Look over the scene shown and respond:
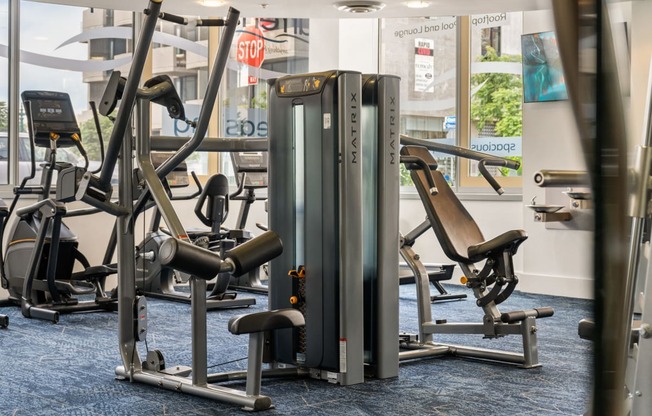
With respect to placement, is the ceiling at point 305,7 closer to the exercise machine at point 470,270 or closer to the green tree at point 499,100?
the green tree at point 499,100

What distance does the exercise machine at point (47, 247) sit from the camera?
576 cm

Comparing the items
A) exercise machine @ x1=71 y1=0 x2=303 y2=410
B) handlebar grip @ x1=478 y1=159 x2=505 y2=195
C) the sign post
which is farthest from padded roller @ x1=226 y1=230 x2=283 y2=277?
the sign post

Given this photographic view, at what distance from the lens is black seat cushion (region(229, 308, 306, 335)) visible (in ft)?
10.1

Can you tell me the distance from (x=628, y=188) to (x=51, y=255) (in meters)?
5.71

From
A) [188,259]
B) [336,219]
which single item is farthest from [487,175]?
[188,259]

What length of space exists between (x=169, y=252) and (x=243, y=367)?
130 centimetres

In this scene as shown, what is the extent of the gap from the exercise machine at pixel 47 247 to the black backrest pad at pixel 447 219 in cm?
261

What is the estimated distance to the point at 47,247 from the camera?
6156mm

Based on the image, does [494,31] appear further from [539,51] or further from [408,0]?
[539,51]

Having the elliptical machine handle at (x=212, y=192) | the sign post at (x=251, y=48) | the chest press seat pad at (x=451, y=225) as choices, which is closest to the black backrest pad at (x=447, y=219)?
the chest press seat pad at (x=451, y=225)

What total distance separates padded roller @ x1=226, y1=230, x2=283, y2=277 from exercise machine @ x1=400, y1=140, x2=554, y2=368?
109cm

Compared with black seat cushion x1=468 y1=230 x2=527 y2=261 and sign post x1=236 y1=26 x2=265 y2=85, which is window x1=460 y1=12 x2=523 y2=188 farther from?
black seat cushion x1=468 y1=230 x2=527 y2=261

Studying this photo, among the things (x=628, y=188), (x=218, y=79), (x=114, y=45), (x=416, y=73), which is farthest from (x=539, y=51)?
(x=416, y=73)

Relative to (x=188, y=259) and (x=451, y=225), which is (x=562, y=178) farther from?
(x=451, y=225)
